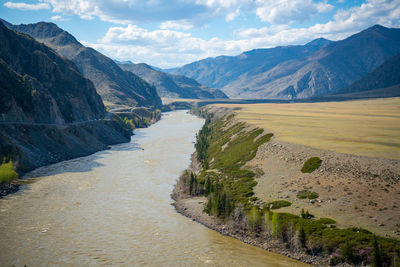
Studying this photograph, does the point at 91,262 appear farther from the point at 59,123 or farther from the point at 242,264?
the point at 59,123

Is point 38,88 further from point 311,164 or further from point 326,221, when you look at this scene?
point 326,221

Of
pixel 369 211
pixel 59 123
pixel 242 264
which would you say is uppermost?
pixel 59 123

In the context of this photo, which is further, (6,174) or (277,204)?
(6,174)

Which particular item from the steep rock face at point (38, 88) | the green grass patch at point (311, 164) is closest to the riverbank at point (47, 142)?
the steep rock face at point (38, 88)

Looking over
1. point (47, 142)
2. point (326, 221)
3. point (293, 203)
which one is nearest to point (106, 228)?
point (293, 203)

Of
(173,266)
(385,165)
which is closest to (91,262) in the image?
(173,266)

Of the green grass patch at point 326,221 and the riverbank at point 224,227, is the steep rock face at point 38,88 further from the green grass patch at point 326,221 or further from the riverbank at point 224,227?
the green grass patch at point 326,221

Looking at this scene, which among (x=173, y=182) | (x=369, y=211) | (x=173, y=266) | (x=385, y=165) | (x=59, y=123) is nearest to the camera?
(x=173, y=266)
